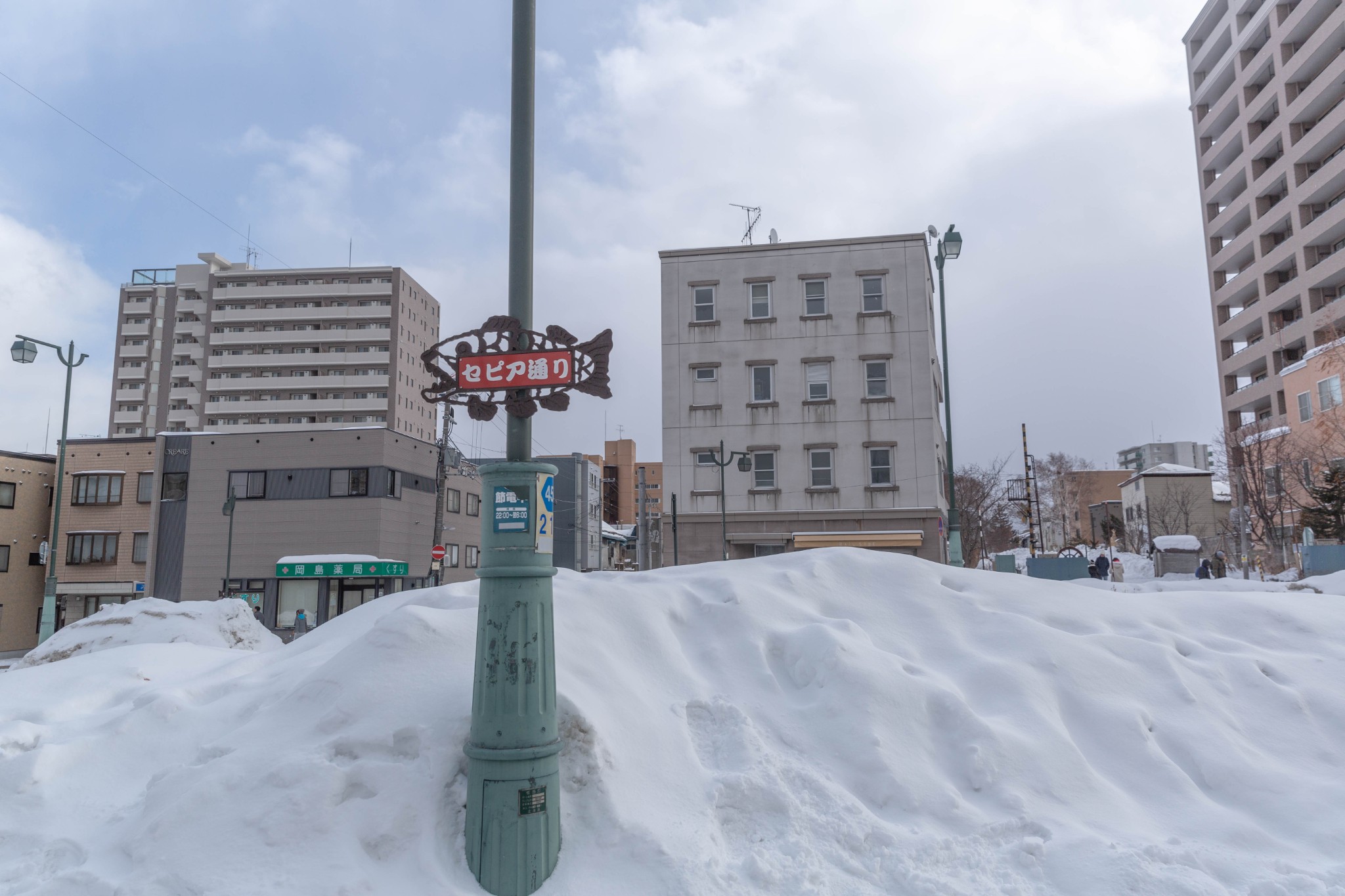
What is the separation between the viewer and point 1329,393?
4000 centimetres

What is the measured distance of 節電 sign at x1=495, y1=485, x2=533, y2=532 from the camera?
490 centimetres

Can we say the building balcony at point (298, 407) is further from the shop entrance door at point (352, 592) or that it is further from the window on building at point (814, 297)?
the window on building at point (814, 297)

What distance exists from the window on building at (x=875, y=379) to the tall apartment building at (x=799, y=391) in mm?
56

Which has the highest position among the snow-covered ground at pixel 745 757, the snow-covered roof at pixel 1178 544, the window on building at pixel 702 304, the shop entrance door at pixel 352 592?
the window on building at pixel 702 304

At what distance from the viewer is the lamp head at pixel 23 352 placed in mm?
22156

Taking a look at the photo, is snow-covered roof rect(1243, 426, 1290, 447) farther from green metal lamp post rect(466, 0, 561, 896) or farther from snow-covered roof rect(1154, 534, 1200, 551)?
green metal lamp post rect(466, 0, 561, 896)

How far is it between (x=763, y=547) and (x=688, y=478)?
4.33 meters

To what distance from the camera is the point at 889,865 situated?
474 cm

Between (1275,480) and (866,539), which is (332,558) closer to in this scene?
(866,539)

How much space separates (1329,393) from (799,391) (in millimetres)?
28377

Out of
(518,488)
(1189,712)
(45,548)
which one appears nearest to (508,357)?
(518,488)

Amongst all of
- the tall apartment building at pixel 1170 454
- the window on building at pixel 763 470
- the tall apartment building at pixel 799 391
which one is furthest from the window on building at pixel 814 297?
the tall apartment building at pixel 1170 454

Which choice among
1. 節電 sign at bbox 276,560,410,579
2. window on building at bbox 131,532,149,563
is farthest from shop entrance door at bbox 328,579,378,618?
window on building at bbox 131,532,149,563

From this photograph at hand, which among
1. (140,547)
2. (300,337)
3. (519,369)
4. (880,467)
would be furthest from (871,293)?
(300,337)
